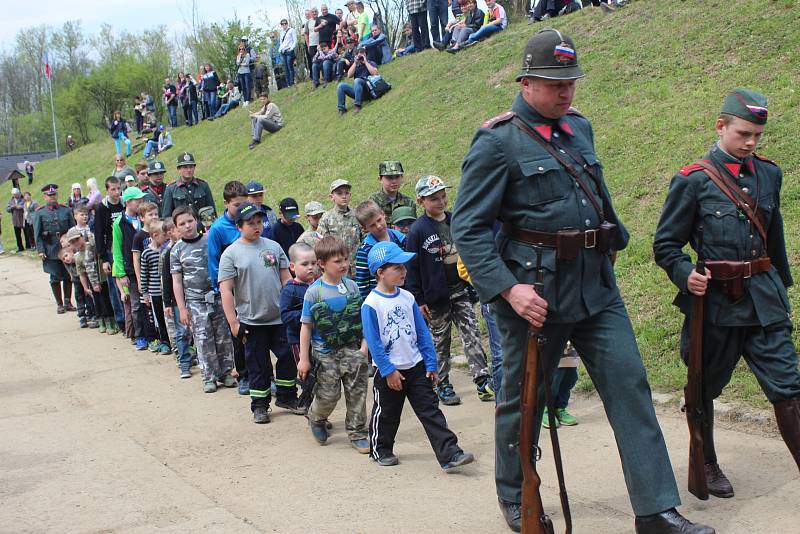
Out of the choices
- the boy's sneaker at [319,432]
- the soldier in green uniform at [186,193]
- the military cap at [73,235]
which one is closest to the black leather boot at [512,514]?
the boy's sneaker at [319,432]

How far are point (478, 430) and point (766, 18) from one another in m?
9.67

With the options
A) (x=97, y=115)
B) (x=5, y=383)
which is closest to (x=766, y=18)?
(x=5, y=383)

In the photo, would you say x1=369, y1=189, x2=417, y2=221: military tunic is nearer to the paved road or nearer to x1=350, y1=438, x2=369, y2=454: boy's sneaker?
the paved road

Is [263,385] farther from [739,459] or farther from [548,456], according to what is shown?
[739,459]

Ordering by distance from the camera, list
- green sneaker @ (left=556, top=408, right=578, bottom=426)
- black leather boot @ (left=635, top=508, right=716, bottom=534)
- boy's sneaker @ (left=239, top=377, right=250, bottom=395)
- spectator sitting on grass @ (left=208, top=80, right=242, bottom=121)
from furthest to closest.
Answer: spectator sitting on grass @ (left=208, top=80, right=242, bottom=121) < boy's sneaker @ (left=239, top=377, right=250, bottom=395) < green sneaker @ (left=556, top=408, right=578, bottom=426) < black leather boot @ (left=635, top=508, right=716, bottom=534)

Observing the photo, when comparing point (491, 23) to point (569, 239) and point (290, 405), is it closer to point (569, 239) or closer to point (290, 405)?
point (290, 405)

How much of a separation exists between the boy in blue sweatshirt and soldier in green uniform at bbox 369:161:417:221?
7.78 feet

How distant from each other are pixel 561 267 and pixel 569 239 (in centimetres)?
14

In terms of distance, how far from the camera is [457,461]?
18.0 feet

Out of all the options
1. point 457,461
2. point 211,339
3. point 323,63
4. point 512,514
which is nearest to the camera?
point 512,514

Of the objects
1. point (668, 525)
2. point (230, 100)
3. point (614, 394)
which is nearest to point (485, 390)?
point (614, 394)

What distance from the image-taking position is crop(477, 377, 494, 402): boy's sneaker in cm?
722

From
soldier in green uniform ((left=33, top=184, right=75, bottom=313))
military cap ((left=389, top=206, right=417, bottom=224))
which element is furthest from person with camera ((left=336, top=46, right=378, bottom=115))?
military cap ((left=389, top=206, right=417, bottom=224))

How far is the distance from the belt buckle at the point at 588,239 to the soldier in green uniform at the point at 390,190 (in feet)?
13.7
